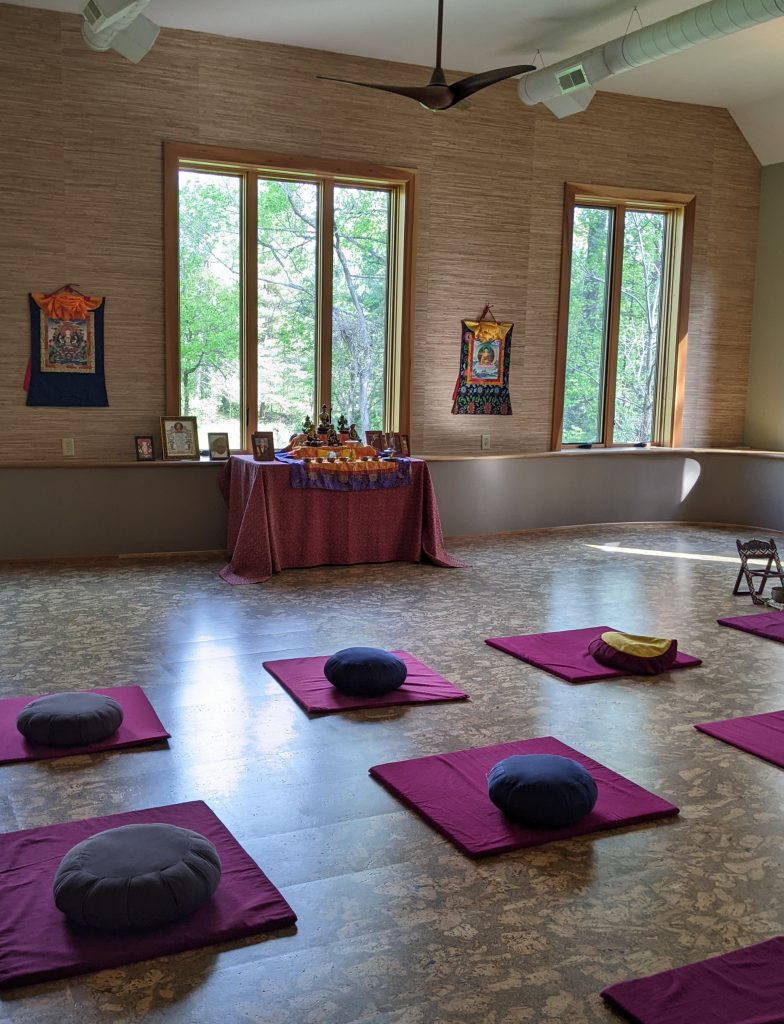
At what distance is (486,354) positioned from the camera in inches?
334

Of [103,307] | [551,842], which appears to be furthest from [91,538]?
[551,842]

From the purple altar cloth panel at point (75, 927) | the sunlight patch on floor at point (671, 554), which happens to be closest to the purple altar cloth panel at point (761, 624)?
the sunlight patch on floor at point (671, 554)

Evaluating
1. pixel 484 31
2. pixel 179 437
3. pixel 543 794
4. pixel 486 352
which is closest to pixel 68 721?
pixel 543 794

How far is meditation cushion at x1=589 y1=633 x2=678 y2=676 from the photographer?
16.2ft

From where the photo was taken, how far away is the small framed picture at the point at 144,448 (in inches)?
287

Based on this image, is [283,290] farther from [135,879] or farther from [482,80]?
[135,879]

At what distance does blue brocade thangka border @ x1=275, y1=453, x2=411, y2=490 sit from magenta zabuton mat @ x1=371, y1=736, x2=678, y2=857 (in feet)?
11.2

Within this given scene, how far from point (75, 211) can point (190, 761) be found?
464cm

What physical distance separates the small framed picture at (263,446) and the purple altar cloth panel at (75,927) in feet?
14.1

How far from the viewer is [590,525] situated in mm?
9234

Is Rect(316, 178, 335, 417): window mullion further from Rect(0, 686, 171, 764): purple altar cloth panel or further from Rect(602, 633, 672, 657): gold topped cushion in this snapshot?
Rect(0, 686, 171, 764): purple altar cloth panel

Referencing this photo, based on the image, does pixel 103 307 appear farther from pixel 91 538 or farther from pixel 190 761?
pixel 190 761

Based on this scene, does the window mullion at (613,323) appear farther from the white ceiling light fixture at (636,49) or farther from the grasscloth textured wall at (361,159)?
the white ceiling light fixture at (636,49)

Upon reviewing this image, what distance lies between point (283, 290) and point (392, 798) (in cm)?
527
